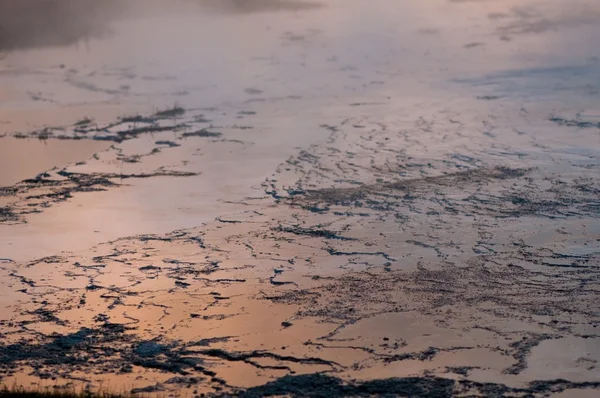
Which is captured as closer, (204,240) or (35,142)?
(204,240)

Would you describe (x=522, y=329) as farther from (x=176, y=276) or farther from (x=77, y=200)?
(x=77, y=200)

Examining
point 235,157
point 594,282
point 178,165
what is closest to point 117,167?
point 178,165

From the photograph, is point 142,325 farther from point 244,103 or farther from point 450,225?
point 244,103

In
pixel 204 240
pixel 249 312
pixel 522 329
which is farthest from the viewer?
pixel 204 240

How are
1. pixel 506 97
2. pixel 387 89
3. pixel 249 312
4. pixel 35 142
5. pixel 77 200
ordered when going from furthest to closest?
pixel 387 89 → pixel 506 97 → pixel 35 142 → pixel 77 200 → pixel 249 312

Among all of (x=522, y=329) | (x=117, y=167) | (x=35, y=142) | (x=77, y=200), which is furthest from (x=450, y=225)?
(x=35, y=142)

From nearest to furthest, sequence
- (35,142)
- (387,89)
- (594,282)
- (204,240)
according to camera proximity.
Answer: (594,282) → (204,240) → (35,142) → (387,89)
